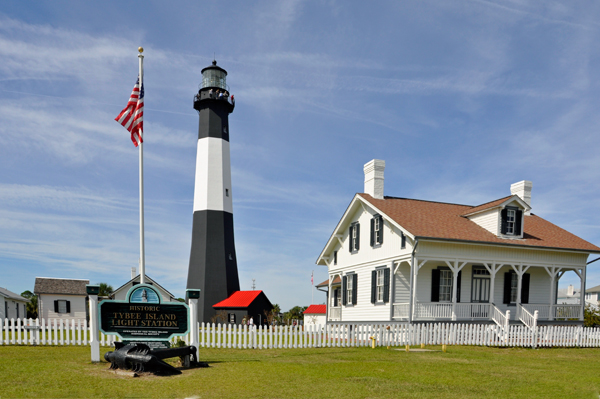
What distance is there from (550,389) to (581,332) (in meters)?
12.5

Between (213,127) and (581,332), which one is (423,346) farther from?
(213,127)

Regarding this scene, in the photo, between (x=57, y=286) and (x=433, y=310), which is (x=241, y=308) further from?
(x=57, y=286)

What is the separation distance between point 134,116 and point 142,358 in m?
7.12

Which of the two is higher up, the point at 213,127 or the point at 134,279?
the point at 213,127

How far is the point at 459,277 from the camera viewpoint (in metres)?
22.1

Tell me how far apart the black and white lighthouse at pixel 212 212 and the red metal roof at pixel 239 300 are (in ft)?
1.34

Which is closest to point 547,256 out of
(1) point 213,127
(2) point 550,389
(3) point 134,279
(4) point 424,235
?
(4) point 424,235

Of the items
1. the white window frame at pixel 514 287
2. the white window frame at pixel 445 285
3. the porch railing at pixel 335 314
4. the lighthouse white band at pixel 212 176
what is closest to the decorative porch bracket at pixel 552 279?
the white window frame at pixel 514 287

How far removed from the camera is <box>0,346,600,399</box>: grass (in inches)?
327

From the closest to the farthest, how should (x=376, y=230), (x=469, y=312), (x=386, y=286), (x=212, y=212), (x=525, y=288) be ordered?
1. (x=469, y=312)
2. (x=386, y=286)
3. (x=525, y=288)
4. (x=376, y=230)
5. (x=212, y=212)

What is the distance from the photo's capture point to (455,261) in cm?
2052

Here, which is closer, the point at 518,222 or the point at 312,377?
the point at 312,377

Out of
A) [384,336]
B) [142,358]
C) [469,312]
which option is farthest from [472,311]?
[142,358]

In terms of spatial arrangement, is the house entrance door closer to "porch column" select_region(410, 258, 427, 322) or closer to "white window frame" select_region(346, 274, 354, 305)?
"porch column" select_region(410, 258, 427, 322)
